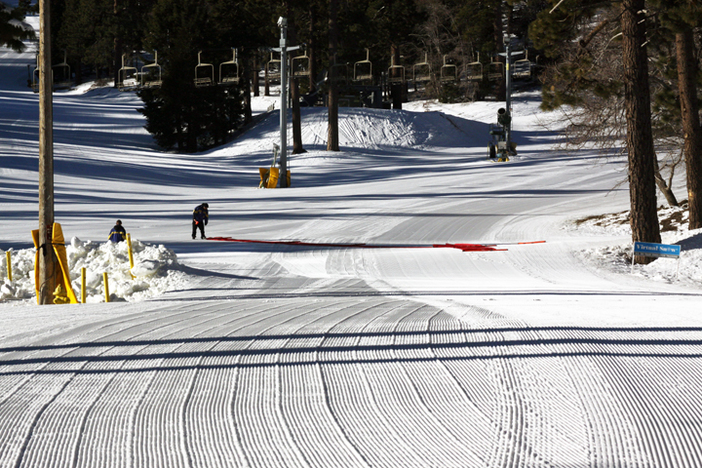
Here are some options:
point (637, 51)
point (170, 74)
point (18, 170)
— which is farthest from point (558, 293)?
point (170, 74)

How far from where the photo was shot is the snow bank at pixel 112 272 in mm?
13141

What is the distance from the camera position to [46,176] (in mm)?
13383

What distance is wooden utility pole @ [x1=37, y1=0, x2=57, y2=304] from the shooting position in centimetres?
1316

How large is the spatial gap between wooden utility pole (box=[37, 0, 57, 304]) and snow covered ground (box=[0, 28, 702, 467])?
947mm

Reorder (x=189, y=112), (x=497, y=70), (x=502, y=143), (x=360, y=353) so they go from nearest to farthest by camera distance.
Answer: (x=360, y=353)
(x=502, y=143)
(x=497, y=70)
(x=189, y=112)

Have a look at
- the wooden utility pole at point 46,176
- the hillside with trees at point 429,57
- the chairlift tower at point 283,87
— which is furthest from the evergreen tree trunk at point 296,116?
the wooden utility pole at point 46,176

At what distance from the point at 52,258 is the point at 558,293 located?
387 inches

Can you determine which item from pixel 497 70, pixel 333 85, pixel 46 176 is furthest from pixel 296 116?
pixel 46 176

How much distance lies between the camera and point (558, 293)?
11.8 metres

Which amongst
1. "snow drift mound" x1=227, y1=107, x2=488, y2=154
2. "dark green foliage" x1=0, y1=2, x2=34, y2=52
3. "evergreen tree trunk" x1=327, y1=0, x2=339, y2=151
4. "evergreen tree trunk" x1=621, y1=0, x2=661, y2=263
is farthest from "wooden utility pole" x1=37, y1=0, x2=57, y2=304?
"snow drift mound" x1=227, y1=107, x2=488, y2=154

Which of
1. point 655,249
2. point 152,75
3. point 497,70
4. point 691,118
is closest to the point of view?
point 655,249

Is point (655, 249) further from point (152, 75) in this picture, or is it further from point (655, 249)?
point (152, 75)

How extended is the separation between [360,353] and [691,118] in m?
15.5

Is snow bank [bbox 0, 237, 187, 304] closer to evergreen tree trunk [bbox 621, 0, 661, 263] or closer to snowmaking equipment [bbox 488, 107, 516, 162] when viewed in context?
evergreen tree trunk [bbox 621, 0, 661, 263]
